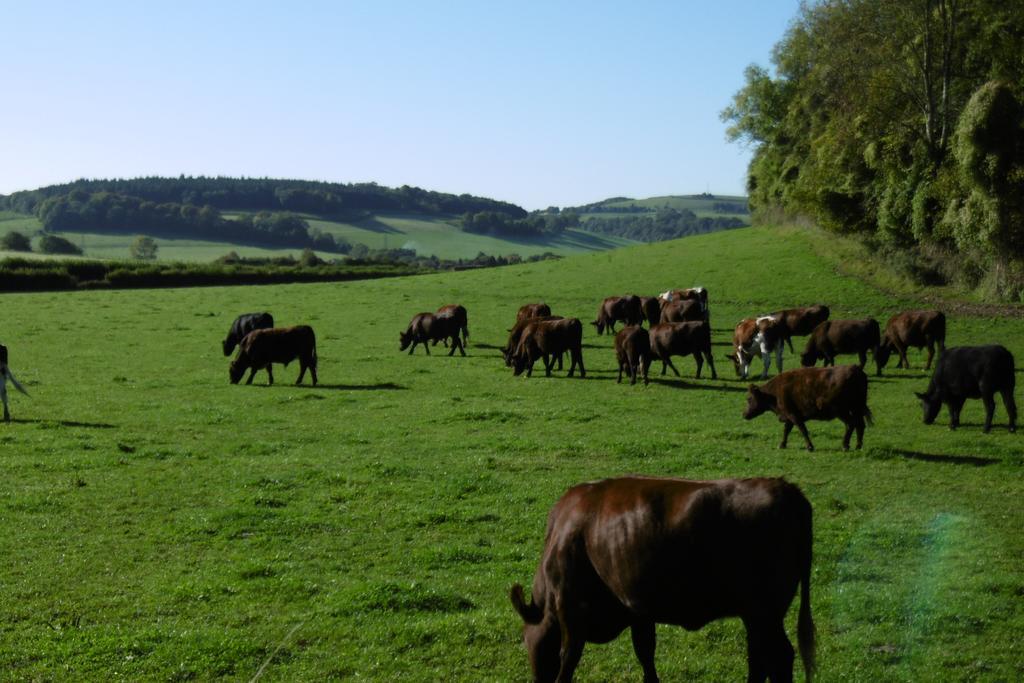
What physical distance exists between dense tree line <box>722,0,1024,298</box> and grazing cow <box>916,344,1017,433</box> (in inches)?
814

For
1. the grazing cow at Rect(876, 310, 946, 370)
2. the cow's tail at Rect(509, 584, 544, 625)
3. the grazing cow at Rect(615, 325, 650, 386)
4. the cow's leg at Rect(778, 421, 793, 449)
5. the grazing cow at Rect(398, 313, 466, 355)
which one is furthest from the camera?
the grazing cow at Rect(398, 313, 466, 355)

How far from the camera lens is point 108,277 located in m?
60.1

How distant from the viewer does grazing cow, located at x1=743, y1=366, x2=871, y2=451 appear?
16391 millimetres

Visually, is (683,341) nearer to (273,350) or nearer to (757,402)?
(757,402)

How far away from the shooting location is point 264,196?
538 feet

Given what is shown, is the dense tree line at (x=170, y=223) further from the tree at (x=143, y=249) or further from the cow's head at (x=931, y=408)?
the cow's head at (x=931, y=408)

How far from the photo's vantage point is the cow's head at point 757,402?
18328mm

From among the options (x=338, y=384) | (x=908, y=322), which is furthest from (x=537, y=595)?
(x=908, y=322)

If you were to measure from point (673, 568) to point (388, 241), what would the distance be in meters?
137

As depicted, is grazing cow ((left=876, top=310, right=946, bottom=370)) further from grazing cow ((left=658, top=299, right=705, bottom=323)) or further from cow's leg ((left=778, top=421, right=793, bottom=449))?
cow's leg ((left=778, top=421, right=793, bottom=449))

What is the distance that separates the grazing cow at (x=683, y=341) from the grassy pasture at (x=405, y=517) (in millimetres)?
976

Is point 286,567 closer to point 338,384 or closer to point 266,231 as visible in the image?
point 338,384

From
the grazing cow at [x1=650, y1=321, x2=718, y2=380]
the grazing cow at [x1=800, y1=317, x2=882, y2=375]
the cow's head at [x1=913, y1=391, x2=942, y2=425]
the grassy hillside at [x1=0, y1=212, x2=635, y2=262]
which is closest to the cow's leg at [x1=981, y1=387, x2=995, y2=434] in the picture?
the cow's head at [x1=913, y1=391, x2=942, y2=425]

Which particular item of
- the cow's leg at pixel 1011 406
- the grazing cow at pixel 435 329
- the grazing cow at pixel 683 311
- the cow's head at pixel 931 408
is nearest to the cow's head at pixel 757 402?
the cow's head at pixel 931 408
